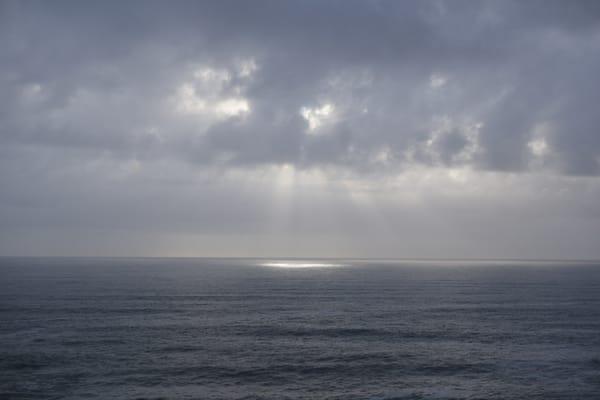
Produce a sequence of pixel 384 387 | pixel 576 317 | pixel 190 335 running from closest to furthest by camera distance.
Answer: pixel 384 387
pixel 190 335
pixel 576 317

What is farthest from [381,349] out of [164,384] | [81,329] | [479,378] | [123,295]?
[123,295]

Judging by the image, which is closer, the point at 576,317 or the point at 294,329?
the point at 294,329

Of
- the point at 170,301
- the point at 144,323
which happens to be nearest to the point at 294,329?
the point at 144,323

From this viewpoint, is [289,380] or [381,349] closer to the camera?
[289,380]

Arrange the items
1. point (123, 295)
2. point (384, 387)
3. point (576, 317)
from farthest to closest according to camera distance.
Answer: point (123, 295) → point (576, 317) → point (384, 387)

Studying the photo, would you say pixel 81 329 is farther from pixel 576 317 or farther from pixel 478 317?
pixel 576 317

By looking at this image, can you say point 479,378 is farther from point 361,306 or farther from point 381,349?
point 361,306

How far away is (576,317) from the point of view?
320 ft

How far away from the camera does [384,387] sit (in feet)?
168

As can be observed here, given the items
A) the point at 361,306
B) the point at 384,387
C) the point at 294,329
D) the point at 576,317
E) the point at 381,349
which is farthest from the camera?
the point at 361,306

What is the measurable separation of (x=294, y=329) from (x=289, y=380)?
98.8ft

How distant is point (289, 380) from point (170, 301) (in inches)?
3108

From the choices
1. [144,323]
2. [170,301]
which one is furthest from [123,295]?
[144,323]

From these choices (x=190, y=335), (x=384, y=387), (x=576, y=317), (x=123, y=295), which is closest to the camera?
(x=384, y=387)
